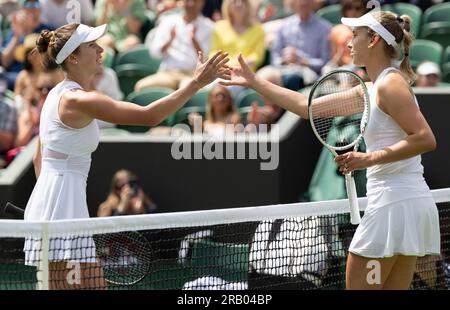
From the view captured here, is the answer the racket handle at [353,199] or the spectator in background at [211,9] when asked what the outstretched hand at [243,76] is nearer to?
the racket handle at [353,199]

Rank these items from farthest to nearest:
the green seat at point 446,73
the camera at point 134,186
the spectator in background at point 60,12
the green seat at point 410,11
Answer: the spectator in background at point 60,12, the green seat at point 410,11, the green seat at point 446,73, the camera at point 134,186

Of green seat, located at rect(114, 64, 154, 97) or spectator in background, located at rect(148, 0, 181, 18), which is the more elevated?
spectator in background, located at rect(148, 0, 181, 18)

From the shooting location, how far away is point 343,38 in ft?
30.2

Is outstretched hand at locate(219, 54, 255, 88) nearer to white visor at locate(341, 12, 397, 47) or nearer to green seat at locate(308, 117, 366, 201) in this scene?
white visor at locate(341, 12, 397, 47)

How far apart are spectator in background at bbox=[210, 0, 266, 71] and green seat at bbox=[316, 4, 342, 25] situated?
74 cm

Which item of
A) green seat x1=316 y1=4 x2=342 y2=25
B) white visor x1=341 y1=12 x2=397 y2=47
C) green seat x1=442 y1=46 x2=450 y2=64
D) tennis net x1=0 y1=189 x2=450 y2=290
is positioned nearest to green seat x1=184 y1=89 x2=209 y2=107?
green seat x1=316 y1=4 x2=342 y2=25

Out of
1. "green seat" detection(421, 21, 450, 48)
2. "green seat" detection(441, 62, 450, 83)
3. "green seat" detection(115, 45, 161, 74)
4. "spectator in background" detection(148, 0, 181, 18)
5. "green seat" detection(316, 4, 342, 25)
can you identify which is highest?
A: "spectator in background" detection(148, 0, 181, 18)

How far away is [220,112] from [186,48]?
165cm

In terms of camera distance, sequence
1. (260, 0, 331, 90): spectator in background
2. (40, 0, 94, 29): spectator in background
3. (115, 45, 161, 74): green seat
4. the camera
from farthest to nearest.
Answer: (40, 0, 94, 29): spectator in background, (115, 45, 161, 74): green seat, (260, 0, 331, 90): spectator in background, the camera

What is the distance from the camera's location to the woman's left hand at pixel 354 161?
4316 mm

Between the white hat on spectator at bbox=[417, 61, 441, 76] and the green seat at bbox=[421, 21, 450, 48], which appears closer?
the white hat on spectator at bbox=[417, 61, 441, 76]

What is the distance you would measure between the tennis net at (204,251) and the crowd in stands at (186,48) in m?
2.75

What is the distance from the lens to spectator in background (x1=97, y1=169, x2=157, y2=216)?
8.05 meters

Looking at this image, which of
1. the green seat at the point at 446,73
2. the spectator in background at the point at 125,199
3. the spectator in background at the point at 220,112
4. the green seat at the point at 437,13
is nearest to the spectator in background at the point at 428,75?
the green seat at the point at 446,73
